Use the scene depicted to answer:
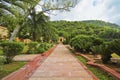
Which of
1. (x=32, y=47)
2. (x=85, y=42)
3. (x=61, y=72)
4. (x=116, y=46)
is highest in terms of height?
(x=85, y=42)

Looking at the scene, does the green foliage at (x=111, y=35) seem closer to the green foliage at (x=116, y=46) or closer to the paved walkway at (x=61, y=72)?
the green foliage at (x=116, y=46)

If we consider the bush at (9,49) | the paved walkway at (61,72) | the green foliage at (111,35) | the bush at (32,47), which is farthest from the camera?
the green foliage at (111,35)

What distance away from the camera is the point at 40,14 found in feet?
91.1

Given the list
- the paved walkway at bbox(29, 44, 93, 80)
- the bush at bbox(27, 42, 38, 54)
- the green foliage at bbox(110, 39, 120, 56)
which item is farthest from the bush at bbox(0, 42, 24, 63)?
the bush at bbox(27, 42, 38, 54)

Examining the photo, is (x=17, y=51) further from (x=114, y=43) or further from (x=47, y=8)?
(x=47, y=8)

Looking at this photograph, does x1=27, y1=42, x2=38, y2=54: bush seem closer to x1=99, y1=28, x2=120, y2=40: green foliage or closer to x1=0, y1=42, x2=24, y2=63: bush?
x1=99, y1=28, x2=120, y2=40: green foliage

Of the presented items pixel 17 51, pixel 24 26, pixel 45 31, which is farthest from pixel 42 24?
pixel 17 51

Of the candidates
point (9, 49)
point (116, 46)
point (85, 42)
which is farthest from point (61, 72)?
point (85, 42)

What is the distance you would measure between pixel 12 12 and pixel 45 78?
6014mm

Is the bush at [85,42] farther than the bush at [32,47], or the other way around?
the bush at [32,47]

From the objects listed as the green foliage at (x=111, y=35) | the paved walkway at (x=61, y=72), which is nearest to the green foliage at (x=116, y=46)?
the paved walkway at (x=61, y=72)

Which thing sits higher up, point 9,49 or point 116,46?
point 116,46

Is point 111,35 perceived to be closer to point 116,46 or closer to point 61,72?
point 116,46

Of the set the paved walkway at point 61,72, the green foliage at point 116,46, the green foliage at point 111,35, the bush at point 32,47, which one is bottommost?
the paved walkway at point 61,72
